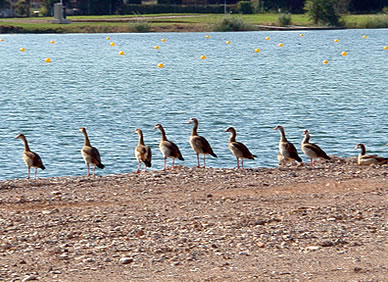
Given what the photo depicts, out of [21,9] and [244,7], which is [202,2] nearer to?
[244,7]

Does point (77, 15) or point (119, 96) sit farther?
point (77, 15)

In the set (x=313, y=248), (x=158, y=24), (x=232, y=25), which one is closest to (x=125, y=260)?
(x=313, y=248)

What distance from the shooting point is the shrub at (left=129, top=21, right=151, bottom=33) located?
117m

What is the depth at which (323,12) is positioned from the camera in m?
122

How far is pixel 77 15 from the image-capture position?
468 feet

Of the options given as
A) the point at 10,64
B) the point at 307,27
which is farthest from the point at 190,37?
the point at 10,64

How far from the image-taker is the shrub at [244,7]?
13562cm

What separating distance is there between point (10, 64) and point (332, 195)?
215 ft

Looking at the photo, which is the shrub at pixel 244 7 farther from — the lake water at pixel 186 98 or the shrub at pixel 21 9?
the shrub at pixel 21 9

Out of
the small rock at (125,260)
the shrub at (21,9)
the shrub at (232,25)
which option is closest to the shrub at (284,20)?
the shrub at (232,25)

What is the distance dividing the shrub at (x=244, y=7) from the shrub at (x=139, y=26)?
72.5 feet

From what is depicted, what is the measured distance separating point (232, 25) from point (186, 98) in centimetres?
7565

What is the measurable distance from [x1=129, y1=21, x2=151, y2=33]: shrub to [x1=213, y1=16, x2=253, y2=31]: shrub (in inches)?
399

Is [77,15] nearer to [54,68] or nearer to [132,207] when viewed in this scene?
[54,68]
